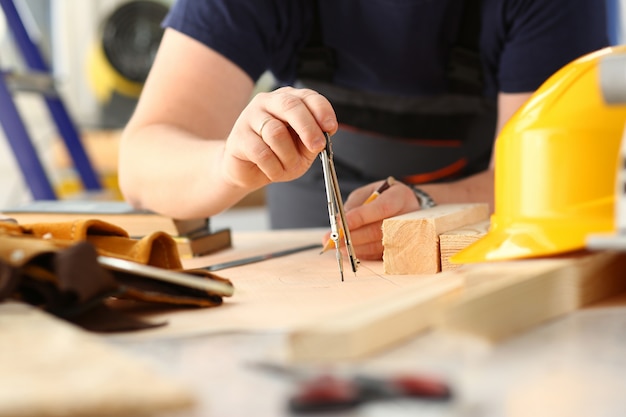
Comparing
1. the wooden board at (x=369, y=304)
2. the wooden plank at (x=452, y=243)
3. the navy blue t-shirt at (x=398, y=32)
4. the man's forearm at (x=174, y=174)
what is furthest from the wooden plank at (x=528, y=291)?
the navy blue t-shirt at (x=398, y=32)

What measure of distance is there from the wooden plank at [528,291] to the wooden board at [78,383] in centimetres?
19

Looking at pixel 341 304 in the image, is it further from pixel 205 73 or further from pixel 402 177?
pixel 402 177

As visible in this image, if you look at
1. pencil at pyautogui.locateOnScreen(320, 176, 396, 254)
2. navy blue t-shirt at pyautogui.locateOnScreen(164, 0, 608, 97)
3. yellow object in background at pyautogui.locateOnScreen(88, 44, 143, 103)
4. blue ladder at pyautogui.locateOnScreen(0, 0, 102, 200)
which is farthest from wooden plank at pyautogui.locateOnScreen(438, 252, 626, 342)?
yellow object in background at pyautogui.locateOnScreen(88, 44, 143, 103)

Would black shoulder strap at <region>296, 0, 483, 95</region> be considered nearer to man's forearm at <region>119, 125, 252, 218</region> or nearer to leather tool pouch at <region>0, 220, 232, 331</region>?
man's forearm at <region>119, 125, 252, 218</region>

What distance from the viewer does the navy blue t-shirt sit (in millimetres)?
1423

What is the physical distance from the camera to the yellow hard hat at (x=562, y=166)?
722 mm

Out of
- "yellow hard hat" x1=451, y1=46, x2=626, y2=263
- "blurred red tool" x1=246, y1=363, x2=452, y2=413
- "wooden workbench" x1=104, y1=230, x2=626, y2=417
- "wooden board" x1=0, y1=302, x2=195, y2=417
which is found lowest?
"wooden workbench" x1=104, y1=230, x2=626, y2=417

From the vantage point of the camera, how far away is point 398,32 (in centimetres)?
151

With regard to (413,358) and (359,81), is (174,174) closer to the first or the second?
(359,81)

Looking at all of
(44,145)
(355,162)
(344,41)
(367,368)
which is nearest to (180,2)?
(344,41)

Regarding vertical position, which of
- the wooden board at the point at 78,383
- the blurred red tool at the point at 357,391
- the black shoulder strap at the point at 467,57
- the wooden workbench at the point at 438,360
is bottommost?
the wooden workbench at the point at 438,360

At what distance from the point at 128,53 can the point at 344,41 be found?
2.69 m

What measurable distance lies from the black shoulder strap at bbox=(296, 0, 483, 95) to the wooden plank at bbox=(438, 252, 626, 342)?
2.89 ft

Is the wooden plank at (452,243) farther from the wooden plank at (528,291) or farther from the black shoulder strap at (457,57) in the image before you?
the black shoulder strap at (457,57)
